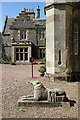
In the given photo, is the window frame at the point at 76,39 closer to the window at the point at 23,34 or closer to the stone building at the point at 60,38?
the stone building at the point at 60,38

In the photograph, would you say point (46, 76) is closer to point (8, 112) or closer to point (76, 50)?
point (76, 50)

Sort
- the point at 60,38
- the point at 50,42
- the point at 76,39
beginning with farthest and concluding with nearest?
the point at 76,39 < the point at 50,42 < the point at 60,38

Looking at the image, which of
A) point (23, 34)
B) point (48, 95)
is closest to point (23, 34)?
point (23, 34)

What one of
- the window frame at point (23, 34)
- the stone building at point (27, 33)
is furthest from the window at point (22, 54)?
the window frame at point (23, 34)

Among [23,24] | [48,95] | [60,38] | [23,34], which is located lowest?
[48,95]

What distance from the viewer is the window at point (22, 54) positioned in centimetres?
2125

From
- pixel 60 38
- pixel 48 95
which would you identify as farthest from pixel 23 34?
pixel 48 95

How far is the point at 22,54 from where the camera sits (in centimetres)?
2233

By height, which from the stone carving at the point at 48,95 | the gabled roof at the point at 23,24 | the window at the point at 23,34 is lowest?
the stone carving at the point at 48,95

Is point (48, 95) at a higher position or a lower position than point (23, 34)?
lower

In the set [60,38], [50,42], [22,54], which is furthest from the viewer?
[22,54]

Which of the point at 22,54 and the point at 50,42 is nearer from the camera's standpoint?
the point at 50,42

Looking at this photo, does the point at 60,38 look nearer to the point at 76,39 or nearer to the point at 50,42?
the point at 50,42

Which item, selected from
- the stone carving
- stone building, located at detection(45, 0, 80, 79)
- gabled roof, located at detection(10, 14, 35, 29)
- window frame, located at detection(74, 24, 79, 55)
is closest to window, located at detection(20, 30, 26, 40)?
gabled roof, located at detection(10, 14, 35, 29)
